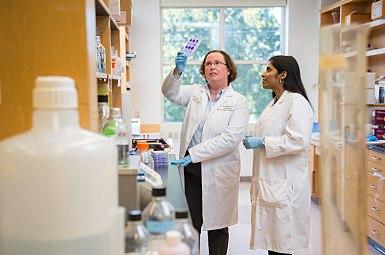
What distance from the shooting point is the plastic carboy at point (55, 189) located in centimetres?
71

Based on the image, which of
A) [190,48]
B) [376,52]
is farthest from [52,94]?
[376,52]

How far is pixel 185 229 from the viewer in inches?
36.7

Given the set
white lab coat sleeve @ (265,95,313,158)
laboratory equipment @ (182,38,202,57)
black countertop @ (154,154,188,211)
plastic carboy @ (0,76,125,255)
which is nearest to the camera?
plastic carboy @ (0,76,125,255)

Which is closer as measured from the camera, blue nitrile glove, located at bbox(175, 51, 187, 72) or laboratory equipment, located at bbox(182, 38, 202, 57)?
blue nitrile glove, located at bbox(175, 51, 187, 72)

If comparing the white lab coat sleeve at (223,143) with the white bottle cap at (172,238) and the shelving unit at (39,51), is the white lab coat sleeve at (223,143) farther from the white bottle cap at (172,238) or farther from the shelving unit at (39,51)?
the white bottle cap at (172,238)

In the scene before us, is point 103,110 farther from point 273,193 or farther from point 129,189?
point 273,193

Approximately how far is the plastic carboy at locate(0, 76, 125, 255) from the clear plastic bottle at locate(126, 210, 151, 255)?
4.2 inches

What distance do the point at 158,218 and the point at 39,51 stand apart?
57 centimetres

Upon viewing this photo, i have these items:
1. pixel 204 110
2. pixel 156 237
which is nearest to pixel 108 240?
pixel 156 237

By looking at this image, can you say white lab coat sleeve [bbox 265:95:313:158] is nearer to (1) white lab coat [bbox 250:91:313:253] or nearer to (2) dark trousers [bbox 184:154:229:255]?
(1) white lab coat [bbox 250:91:313:253]

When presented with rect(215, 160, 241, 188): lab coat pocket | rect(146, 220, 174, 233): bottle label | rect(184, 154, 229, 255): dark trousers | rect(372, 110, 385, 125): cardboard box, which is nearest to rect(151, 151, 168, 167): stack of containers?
rect(184, 154, 229, 255): dark trousers

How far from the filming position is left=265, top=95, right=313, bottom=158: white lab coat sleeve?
2135 millimetres

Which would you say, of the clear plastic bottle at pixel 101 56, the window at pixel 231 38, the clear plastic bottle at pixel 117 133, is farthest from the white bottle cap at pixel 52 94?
the window at pixel 231 38

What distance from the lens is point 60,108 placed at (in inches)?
29.5
